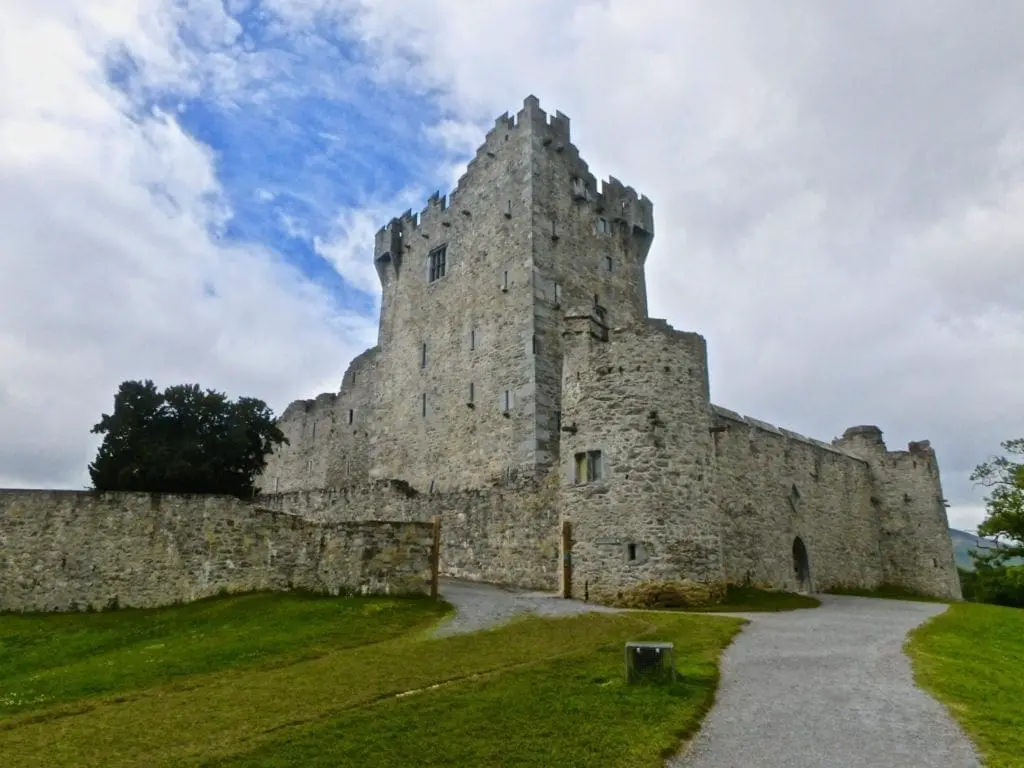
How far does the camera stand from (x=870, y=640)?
14.8m

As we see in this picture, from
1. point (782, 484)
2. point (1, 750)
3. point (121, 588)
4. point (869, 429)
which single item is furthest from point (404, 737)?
point (869, 429)

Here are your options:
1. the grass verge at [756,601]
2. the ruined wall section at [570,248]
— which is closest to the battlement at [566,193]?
the ruined wall section at [570,248]

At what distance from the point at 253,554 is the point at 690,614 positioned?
38.1 feet

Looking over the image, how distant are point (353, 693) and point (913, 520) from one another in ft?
112

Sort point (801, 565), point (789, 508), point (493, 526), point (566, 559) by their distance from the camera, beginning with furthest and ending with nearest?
point (801, 565)
point (789, 508)
point (493, 526)
point (566, 559)

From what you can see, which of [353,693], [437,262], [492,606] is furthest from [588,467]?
[437,262]

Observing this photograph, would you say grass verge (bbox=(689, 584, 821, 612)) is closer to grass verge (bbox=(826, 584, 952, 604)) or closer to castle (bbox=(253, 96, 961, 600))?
castle (bbox=(253, 96, 961, 600))

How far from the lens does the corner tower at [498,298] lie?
33031 mm

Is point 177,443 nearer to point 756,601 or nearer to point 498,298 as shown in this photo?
point 498,298

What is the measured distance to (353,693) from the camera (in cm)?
1009

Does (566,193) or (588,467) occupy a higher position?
(566,193)

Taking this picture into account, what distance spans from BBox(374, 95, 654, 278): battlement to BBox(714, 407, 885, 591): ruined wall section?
552 inches

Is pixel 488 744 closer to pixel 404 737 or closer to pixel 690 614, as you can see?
pixel 404 737

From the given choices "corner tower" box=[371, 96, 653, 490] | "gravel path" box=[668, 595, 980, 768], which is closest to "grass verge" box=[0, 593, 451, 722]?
"gravel path" box=[668, 595, 980, 768]
